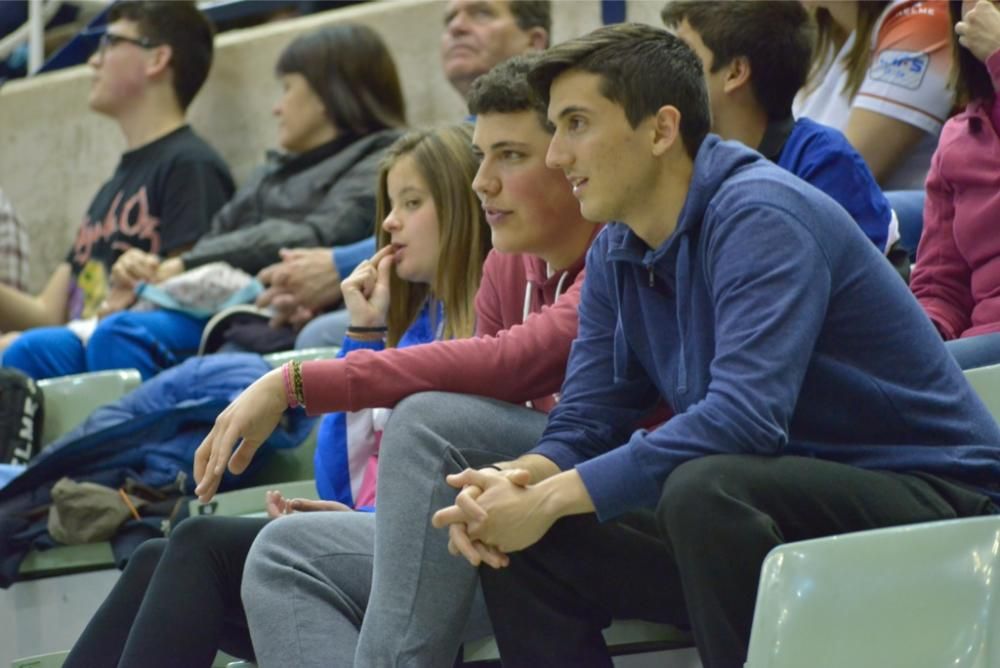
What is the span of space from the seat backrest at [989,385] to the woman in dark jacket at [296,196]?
2.17 metres

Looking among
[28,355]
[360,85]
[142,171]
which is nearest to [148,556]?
[28,355]

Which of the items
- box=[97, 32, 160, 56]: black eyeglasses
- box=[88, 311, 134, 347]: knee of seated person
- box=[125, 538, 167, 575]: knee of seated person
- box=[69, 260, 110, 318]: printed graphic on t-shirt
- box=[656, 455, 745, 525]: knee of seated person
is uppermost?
box=[656, 455, 745, 525]: knee of seated person

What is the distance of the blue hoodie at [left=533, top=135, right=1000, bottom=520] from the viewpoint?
186 centimetres

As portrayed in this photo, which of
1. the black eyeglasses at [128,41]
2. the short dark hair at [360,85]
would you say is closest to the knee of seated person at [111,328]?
the short dark hair at [360,85]

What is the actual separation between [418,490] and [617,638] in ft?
1.03

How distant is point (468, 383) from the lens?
7.43 ft

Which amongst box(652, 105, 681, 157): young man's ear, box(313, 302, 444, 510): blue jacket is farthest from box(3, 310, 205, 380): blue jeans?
box(652, 105, 681, 157): young man's ear

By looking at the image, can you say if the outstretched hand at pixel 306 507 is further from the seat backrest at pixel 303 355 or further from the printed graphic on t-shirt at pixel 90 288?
the printed graphic on t-shirt at pixel 90 288

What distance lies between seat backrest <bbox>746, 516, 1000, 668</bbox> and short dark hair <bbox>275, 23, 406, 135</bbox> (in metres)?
2.90

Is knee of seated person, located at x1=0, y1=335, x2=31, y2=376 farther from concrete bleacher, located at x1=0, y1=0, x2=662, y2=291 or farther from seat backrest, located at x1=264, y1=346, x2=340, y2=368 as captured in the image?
concrete bleacher, located at x1=0, y1=0, x2=662, y2=291

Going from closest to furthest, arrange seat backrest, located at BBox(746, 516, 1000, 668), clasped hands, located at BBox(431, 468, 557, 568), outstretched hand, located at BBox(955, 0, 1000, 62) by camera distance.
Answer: seat backrest, located at BBox(746, 516, 1000, 668) → clasped hands, located at BBox(431, 468, 557, 568) → outstretched hand, located at BBox(955, 0, 1000, 62)

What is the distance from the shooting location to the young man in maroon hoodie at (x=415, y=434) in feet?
6.80

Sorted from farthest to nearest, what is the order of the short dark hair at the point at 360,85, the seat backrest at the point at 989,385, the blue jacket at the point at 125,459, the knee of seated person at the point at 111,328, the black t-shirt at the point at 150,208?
the black t-shirt at the point at 150,208 → the short dark hair at the point at 360,85 → the knee of seated person at the point at 111,328 → the blue jacket at the point at 125,459 → the seat backrest at the point at 989,385

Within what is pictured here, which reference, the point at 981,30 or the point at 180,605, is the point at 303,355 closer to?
the point at 180,605
